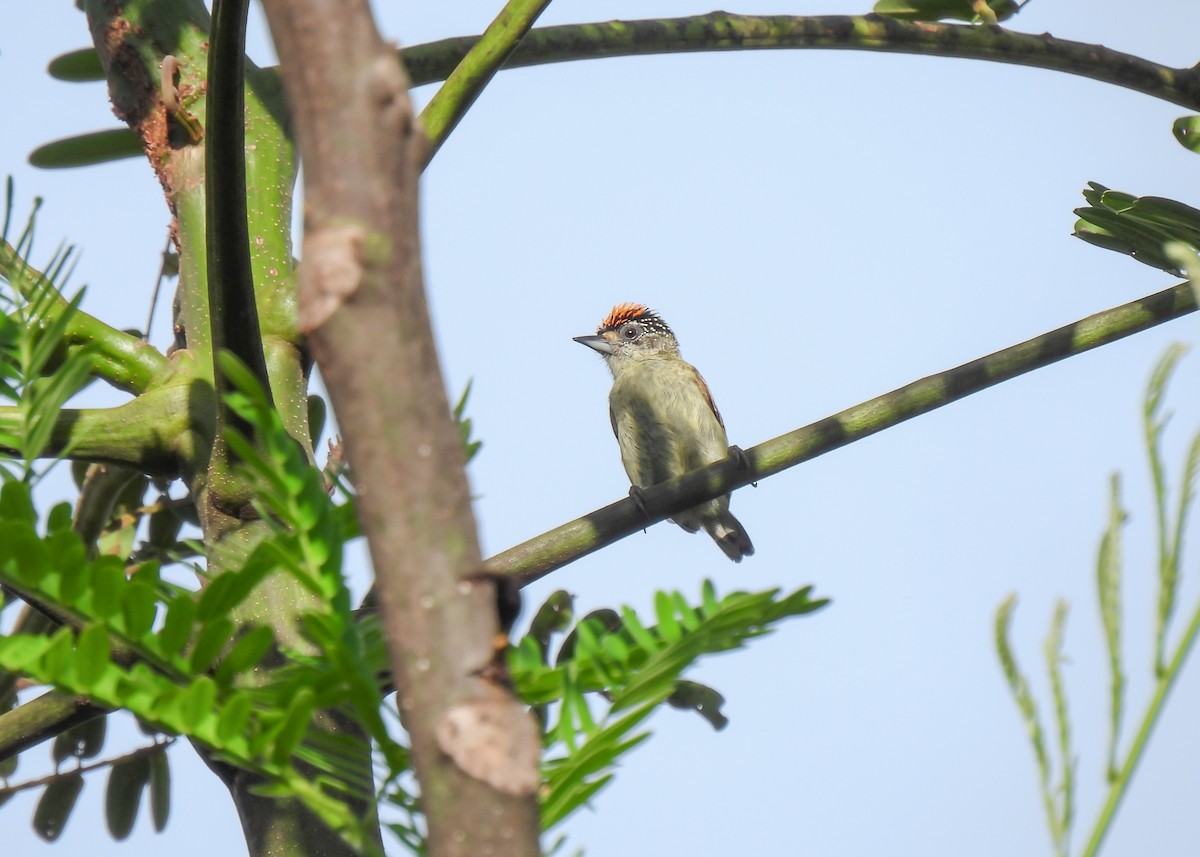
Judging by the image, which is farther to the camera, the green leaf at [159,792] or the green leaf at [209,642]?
the green leaf at [159,792]

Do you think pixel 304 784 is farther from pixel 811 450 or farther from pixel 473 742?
pixel 811 450

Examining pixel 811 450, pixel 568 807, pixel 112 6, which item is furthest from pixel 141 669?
pixel 112 6

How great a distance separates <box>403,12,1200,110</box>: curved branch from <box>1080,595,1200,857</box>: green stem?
2575mm

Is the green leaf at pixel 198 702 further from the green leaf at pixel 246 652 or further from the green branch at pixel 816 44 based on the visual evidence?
the green branch at pixel 816 44

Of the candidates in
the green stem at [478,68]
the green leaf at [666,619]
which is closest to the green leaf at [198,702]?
the green leaf at [666,619]

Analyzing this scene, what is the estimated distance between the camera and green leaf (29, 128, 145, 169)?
3811mm

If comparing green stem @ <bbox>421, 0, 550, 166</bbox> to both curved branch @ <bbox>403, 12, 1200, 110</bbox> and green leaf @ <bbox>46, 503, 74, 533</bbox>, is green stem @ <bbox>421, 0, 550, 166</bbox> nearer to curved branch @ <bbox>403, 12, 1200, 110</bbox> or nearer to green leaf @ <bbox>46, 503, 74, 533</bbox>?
curved branch @ <bbox>403, 12, 1200, 110</bbox>

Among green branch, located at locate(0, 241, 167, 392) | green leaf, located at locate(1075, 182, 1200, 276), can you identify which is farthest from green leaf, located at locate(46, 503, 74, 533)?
green leaf, located at locate(1075, 182, 1200, 276)

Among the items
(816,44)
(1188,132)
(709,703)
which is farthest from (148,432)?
(1188,132)

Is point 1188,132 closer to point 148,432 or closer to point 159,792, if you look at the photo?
point 148,432

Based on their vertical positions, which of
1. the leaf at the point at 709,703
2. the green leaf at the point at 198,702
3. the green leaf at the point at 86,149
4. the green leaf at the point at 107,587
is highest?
the green leaf at the point at 86,149

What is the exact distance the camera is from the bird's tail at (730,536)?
7664 millimetres

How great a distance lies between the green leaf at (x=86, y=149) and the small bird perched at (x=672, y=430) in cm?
389

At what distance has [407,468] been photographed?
0.80 m
